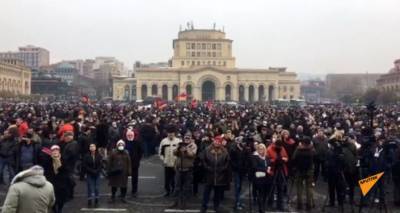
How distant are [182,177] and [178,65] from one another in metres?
107

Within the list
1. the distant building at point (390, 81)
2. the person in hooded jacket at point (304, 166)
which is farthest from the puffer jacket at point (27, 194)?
the distant building at point (390, 81)

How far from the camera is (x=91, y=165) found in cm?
1149

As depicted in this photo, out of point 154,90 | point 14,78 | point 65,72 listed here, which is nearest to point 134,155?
point 154,90

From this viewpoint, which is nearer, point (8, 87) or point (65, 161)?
point (65, 161)

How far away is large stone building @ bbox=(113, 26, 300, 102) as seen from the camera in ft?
352

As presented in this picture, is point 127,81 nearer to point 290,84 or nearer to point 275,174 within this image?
point 290,84

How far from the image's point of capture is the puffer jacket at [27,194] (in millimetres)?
5759

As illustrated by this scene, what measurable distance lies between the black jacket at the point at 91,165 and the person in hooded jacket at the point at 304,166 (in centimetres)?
417

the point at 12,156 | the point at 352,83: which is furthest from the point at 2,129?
the point at 352,83

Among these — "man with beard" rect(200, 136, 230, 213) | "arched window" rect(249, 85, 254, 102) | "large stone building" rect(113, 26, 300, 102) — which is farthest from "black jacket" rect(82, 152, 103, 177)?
"arched window" rect(249, 85, 254, 102)

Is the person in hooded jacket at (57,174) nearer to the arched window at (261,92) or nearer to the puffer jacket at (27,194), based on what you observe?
the puffer jacket at (27,194)

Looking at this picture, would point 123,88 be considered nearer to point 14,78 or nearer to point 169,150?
point 14,78

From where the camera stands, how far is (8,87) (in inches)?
4094

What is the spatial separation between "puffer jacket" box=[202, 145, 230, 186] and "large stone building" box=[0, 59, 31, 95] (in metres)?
91.3
